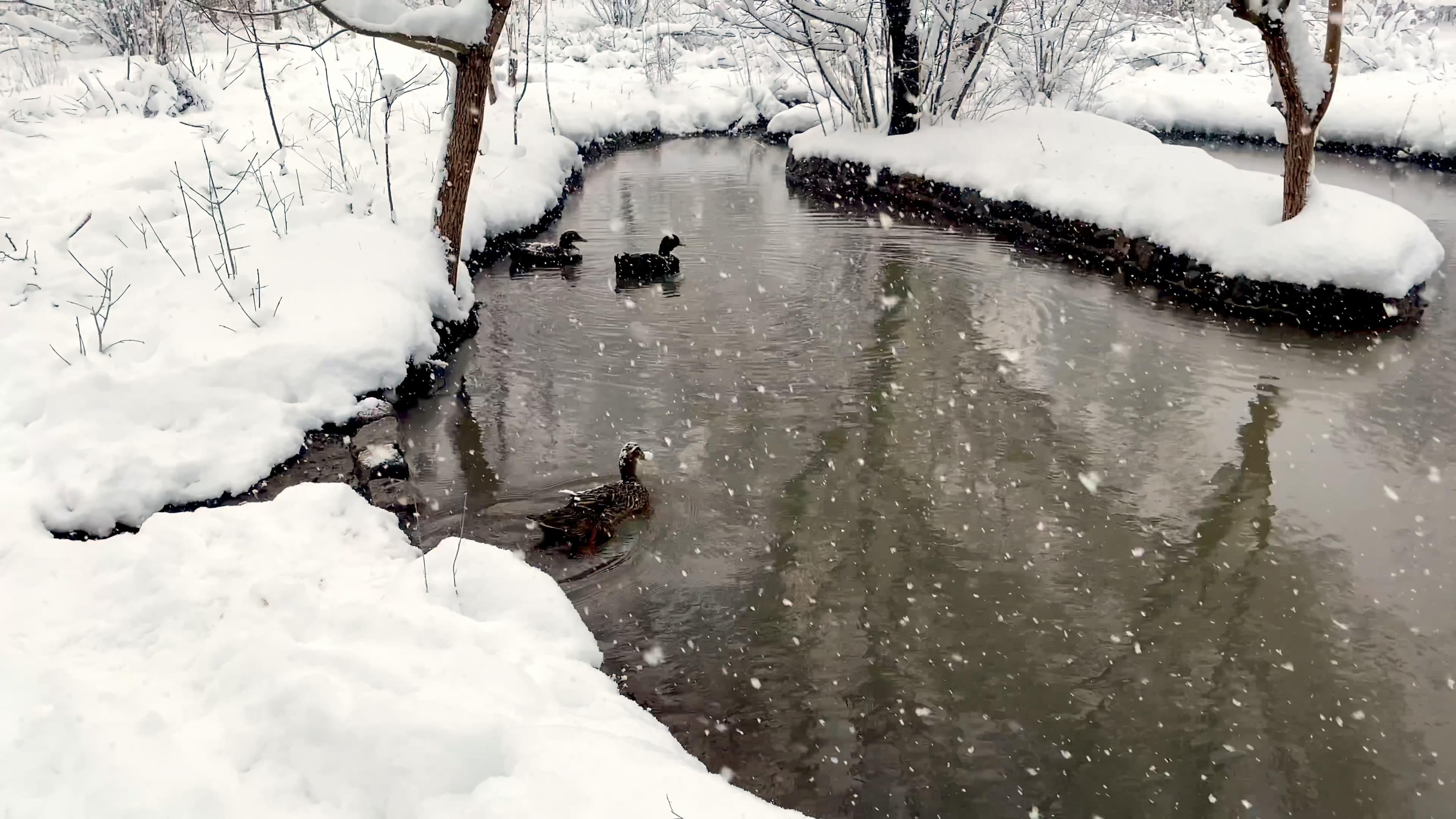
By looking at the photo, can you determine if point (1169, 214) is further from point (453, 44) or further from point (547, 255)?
point (453, 44)

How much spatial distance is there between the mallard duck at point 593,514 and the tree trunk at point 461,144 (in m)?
4.46

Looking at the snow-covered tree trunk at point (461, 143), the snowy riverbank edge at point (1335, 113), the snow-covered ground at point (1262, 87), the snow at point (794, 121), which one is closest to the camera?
the snow-covered tree trunk at point (461, 143)

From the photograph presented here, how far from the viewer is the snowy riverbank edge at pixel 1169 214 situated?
34.0 feet

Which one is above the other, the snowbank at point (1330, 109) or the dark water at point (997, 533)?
the snowbank at point (1330, 109)

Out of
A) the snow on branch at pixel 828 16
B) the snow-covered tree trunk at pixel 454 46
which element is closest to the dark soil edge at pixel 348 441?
the snow-covered tree trunk at pixel 454 46

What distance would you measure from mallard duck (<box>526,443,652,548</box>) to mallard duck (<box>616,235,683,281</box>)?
586 centimetres

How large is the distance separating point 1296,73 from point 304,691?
1149cm

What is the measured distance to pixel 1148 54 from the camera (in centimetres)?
3136

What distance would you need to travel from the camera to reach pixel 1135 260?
1229 centimetres

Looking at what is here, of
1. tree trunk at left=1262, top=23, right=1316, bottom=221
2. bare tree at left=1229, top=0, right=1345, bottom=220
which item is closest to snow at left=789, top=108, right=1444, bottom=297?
tree trunk at left=1262, top=23, right=1316, bottom=221

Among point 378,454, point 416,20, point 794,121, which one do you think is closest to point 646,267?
point 416,20

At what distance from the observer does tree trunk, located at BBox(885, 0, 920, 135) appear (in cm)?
1742

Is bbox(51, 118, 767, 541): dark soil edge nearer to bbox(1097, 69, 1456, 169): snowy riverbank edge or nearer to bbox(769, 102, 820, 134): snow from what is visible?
bbox(769, 102, 820, 134): snow

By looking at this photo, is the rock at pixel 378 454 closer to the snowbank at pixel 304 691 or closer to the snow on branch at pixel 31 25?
the snowbank at pixel 304 691
